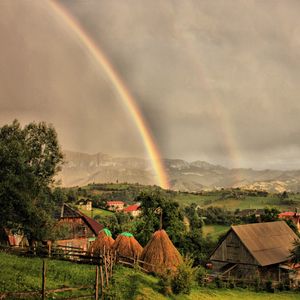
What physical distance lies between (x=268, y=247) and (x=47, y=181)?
25.2 m

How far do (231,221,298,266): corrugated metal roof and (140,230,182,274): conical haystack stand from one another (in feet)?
38.5

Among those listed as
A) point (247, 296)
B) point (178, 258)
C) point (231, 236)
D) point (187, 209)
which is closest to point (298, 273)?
point (231, 236)

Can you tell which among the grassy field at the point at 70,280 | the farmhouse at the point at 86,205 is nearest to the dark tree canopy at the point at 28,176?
the grassy field at the point at 70,280

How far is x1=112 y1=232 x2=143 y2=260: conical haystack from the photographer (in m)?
30.8

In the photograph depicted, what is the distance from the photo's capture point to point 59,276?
1969 centimetres

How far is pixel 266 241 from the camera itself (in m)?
40.9

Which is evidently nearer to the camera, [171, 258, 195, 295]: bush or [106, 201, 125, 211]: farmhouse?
[171, 258, 195, 295]: bush

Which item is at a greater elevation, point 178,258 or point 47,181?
point 47,181

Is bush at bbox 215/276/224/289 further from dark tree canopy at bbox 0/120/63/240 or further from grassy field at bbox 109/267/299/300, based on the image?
dark tree canopy at bbox 0/120/63/240

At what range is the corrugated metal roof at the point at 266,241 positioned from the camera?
3781cm

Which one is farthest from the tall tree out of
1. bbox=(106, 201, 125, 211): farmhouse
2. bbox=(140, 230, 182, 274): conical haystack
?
bbox=(106, 201, 125, 211): farmhouse

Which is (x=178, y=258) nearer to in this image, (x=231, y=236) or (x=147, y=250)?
(x=147, y=250)

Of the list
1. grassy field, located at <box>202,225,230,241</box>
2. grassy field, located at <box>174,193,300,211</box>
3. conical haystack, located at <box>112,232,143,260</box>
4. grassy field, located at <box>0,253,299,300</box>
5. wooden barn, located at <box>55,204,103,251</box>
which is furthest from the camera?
grassy field, located at <box>174,193,300,211</box>

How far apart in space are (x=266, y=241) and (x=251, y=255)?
4745 mm
